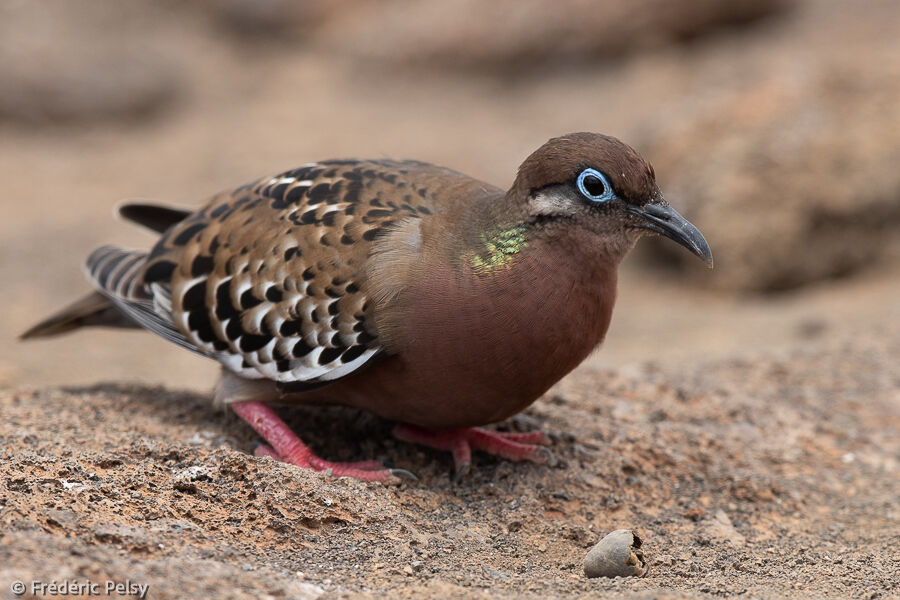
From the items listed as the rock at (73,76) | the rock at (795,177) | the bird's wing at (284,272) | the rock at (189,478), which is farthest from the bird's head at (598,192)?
the rock at (73,76)

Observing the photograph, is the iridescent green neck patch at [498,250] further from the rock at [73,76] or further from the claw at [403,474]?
the rock at [73,76]

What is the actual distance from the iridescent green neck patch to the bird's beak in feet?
1.67

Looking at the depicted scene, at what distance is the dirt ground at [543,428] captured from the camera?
3885 mm

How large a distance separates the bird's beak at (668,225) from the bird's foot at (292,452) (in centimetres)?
161

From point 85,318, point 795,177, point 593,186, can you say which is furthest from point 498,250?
point 795,177

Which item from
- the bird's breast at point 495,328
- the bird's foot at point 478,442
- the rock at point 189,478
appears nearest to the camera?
the rock at point 189,478

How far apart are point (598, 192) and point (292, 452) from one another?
6.25ft

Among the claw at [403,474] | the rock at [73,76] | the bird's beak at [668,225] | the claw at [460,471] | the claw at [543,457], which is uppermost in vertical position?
the rock at [73,76]

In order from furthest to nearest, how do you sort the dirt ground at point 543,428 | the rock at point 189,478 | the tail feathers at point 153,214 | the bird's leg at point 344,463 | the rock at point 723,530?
the tail feathers at point 153,214 < the bird's leg at point 344,463 < the rock at point 723,530 < the rock at point 189,478 < the dirt ground at point 543,428

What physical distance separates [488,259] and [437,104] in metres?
11.2

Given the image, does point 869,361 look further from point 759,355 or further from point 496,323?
point 496,323

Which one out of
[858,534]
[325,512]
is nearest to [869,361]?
[858,534]

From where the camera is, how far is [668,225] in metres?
4.57

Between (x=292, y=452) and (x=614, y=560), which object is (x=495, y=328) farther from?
(x=292, y=452)
